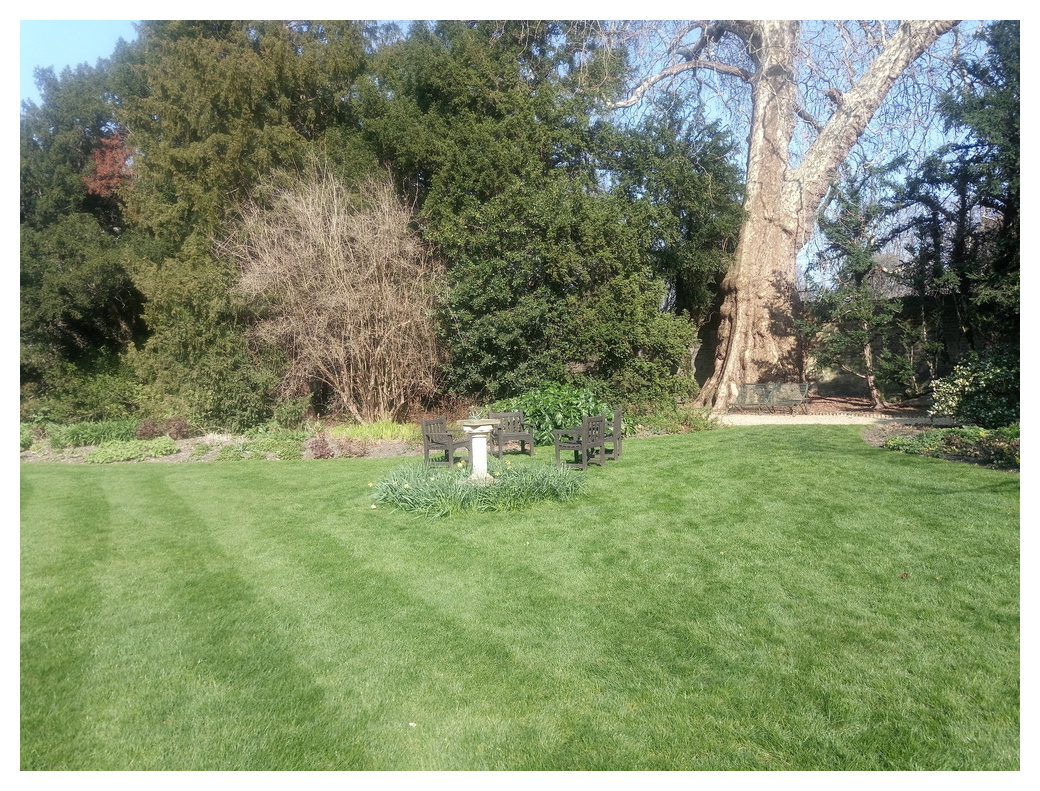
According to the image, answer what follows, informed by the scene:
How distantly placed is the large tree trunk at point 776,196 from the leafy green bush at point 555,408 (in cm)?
501

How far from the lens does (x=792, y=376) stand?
12.6 m

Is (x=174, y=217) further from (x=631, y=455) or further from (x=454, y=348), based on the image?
(x=631, y=455)

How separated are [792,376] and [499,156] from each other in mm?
7087

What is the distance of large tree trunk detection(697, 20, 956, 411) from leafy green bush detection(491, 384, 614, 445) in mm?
5006

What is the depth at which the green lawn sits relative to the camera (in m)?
2.05

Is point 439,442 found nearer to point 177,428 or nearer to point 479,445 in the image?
point 479,445

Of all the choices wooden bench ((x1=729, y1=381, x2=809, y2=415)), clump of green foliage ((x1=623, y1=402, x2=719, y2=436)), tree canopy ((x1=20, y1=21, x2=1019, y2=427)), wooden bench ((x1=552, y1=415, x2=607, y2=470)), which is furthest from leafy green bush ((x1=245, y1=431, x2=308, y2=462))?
wooden bench ((x1=729, y1=381, x2=809, y2=415))

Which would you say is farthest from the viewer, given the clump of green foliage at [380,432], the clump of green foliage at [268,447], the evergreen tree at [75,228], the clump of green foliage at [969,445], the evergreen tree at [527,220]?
the evergreen tree at [75,228]

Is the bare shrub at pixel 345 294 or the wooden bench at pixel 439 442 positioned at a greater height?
the bare shrub at pixel 345 294

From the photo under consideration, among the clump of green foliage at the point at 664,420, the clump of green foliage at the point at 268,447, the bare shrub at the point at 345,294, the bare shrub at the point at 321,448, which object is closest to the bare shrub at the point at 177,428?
the clump of green foliage at the point at 268,447

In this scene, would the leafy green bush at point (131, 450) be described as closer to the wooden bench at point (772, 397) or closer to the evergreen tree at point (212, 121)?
the evergreen tree at point (212, 121)

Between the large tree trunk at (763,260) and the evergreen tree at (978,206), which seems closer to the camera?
the evergreen tree at (978,206)

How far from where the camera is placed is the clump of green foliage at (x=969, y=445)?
5.62 m
